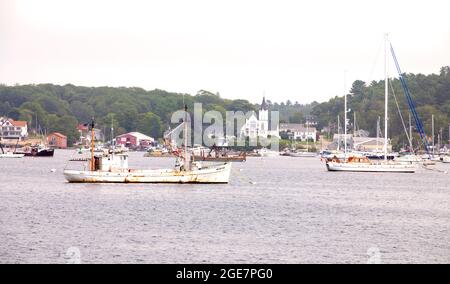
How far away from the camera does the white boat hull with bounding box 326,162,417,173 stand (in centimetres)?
12681

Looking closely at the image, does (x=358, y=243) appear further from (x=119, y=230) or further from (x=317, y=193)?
(x=317, y=193)

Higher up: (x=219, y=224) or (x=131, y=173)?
(x=131, y=173)

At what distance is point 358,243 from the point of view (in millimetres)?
53250

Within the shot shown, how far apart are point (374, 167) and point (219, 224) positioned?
6920 cm

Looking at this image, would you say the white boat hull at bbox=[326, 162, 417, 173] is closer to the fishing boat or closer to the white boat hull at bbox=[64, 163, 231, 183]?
the fishing boat

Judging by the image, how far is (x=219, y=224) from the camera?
60719 millimetres

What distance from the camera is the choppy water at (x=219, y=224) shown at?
4819cm

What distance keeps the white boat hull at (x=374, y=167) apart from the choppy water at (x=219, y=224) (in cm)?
2811

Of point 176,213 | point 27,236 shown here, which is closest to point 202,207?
point 176,213

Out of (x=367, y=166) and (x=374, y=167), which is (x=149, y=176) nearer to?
(x=367, y=166)

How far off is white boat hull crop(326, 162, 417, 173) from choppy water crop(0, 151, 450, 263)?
2811 cm

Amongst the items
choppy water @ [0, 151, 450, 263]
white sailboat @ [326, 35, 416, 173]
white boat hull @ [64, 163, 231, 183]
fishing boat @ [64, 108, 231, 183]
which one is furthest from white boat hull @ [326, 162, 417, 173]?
white boat hull @ [64, 163, 231, 183]

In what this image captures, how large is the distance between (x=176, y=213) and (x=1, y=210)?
1219 cm

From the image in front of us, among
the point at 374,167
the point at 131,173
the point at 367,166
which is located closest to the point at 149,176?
the point at 131,173
